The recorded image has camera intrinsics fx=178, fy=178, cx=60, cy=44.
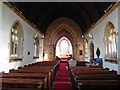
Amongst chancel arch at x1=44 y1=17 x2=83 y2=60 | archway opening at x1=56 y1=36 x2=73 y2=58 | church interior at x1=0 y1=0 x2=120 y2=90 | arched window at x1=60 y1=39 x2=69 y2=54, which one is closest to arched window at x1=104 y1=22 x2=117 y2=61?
church interior at x1=0 y1=0 x2=120 y2=90

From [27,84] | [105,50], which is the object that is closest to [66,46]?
[105,50]

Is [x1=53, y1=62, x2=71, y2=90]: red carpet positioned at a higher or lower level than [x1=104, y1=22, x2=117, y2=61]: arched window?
lower

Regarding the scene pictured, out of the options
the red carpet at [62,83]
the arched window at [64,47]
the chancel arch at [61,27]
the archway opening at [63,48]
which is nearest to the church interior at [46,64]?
the red carpet at [62,83]

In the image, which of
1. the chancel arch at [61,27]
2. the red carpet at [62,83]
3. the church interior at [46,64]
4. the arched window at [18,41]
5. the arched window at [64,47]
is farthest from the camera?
the arched window at [64,47]

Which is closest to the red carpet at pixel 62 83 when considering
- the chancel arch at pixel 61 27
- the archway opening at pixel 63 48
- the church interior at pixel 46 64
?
the church interior at pixel 46 64

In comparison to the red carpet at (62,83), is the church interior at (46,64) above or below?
above

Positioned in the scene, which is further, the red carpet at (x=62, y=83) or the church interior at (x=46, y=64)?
the red carpet at (x=62, y=83)

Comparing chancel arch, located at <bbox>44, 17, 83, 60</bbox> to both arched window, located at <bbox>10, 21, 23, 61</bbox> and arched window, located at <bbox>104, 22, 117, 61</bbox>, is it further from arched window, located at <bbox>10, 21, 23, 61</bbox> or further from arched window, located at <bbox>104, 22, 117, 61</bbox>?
arched window, located at <bbox>10, 21, 23, 61</bbox>

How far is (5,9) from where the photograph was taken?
263 inches

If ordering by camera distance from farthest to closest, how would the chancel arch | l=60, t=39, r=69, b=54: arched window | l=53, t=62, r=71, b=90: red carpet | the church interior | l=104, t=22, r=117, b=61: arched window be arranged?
1. l=60, t=39, r=69, b=54: arched window
2. the chancel arch
3. l=104, t=22, r=117, b=61: arched window
4. l=53, t=62, r=71, b=90: red carpet
5. the church interior

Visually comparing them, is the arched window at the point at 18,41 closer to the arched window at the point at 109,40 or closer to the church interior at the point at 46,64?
the church interior at the point at 46,64

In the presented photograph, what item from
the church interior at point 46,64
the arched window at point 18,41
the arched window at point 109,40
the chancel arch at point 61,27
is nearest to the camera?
the church interior at point 46,64

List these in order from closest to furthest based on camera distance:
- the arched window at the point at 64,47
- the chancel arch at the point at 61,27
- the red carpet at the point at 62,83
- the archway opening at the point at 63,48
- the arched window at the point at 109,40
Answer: the red carpet at the point at 62,83 → the arched window at the point at 109,40 → the chancel arch at the point at 61,27 → the archway opening at the point at 63,48 → the arched window at the point at 64,47

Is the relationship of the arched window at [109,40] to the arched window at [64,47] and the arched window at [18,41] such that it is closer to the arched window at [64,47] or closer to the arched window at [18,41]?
the arched window at [18,41]
